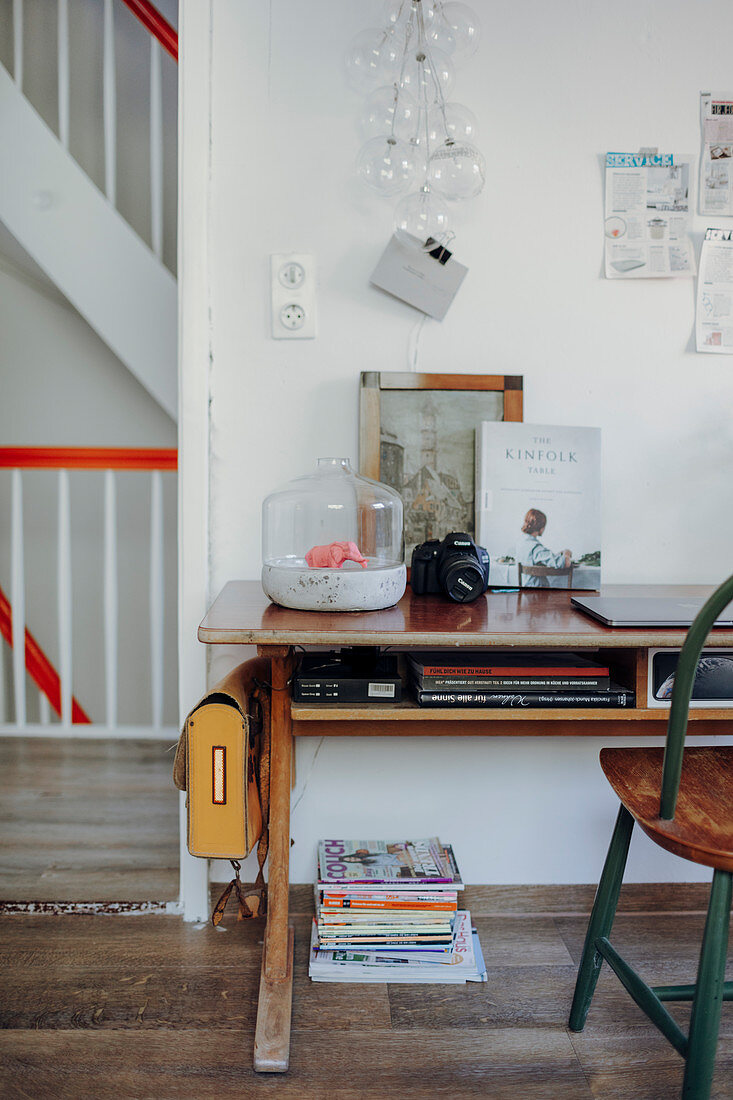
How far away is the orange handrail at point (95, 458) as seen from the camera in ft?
7.29

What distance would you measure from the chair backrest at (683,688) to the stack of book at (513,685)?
0.32 m

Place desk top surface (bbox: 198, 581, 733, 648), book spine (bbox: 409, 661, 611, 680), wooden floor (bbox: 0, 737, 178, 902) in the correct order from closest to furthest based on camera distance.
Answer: desk top surface (bbox: 198, 581, 733, 648)
book spine (bbox: 409, 661, 611, 680)
wooden floor (bbox: 0, 737, 178, 902)

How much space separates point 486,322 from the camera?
5.62ft

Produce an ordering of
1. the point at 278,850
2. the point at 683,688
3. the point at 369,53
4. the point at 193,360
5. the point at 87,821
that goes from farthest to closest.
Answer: the point at 87,821, the point at 193,360, the point at 369,53, the point at 278,850, the point at 683,688

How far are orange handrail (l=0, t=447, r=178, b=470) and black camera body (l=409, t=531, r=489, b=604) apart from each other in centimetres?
98

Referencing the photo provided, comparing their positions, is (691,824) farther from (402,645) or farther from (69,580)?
(69,580)

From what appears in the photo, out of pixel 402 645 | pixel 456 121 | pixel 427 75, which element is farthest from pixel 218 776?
pixel 427 75

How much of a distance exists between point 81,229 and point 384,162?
1225 mm

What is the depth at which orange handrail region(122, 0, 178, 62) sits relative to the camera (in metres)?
2.30

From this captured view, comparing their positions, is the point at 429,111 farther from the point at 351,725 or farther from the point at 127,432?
the point at 127,432

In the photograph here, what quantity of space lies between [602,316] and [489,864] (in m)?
1.25

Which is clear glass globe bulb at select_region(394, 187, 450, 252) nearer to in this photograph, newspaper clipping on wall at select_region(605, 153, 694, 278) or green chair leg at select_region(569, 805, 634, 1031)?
newspaper clipping on wall at select_region(605, 153, 694, 278)

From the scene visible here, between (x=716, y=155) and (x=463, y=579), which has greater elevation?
(x=716, y=155)

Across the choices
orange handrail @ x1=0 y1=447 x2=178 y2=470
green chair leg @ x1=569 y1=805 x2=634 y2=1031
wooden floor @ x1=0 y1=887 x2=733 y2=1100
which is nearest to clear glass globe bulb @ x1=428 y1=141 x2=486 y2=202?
orange handrail @ x1=0 y1=447 x2=178 y2=470
